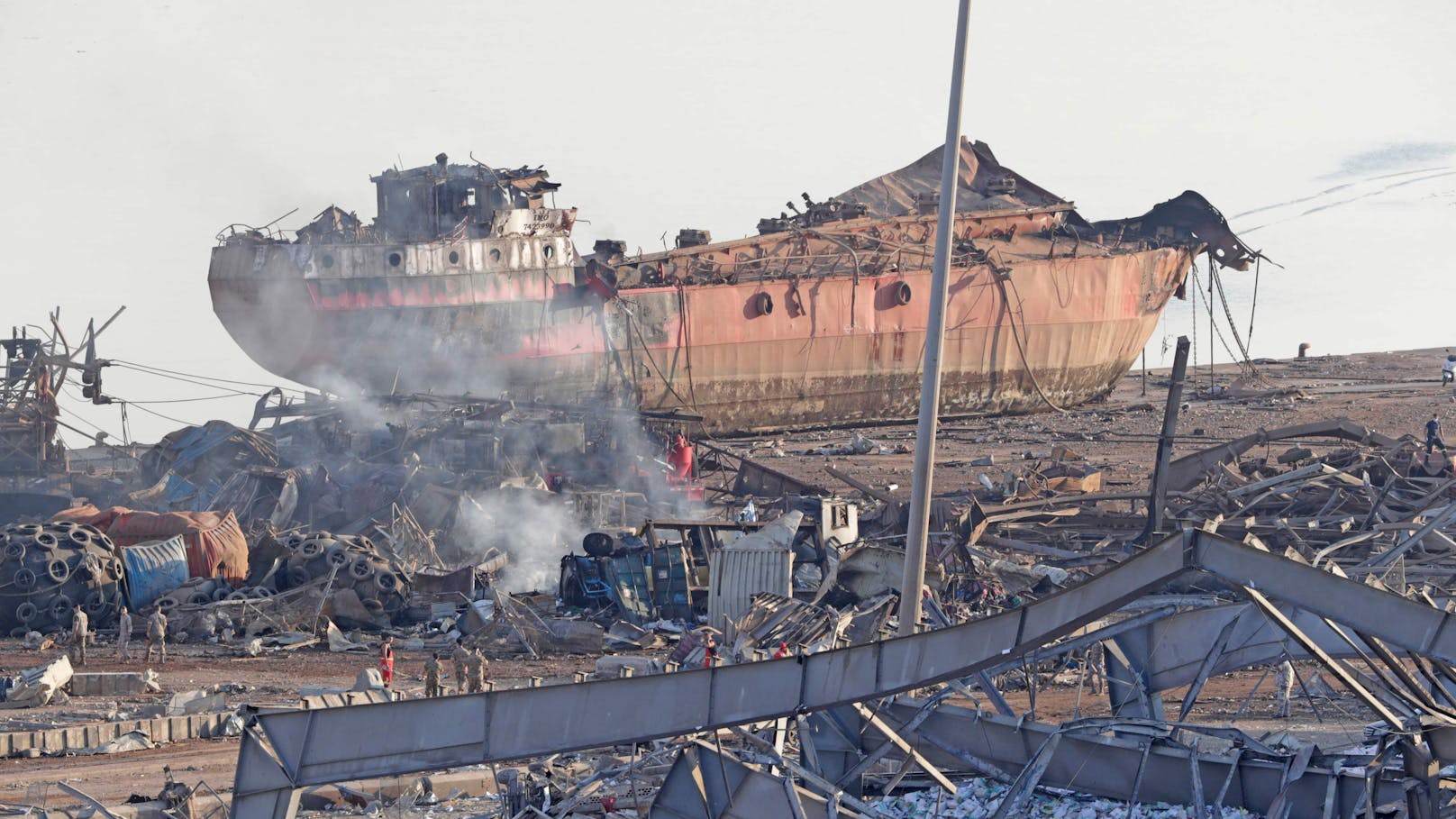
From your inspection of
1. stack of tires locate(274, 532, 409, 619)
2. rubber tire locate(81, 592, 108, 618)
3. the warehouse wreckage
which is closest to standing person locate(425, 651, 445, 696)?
the warehouse wreckage

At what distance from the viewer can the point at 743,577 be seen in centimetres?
2033

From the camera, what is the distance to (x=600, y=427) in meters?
31.6

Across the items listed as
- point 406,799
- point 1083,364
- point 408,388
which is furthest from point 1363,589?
point 1083,364

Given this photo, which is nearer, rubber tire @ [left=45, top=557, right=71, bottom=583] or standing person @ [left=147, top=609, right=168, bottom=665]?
standing person @ [left=147, top=609, right=168, bottom=665]

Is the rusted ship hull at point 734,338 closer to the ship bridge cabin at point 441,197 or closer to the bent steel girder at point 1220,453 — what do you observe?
the ship bridge cabin at point 441,197

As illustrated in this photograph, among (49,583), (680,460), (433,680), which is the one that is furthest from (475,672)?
(680,460)

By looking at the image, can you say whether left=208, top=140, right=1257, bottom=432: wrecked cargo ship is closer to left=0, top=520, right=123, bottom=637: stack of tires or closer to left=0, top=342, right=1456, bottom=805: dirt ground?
left=0, top=342, right=1456, bottom=805: dirt ground

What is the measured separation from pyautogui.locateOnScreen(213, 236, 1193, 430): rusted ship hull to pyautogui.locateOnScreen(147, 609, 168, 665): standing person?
56.9 ft

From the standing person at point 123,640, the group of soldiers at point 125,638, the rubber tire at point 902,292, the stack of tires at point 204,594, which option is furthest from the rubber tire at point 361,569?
the rubber tire at point 902,292

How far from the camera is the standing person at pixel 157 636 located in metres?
19.3

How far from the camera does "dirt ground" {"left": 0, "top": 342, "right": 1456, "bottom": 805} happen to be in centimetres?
1389

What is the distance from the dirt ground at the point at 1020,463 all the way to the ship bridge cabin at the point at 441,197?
902 centimetres

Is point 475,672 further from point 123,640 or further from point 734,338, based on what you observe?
point 734,338

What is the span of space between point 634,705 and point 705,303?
104 ft
